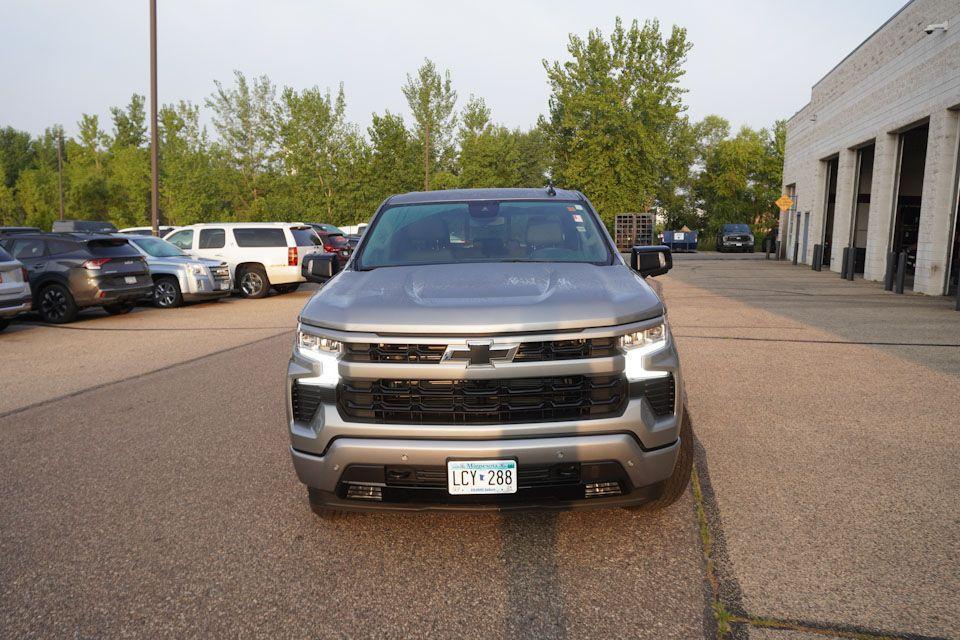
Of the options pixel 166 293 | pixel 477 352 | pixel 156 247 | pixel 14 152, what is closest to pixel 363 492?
pixel 477 352

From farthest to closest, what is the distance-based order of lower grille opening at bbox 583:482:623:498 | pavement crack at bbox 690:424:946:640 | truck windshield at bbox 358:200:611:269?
1. truck windshield at bbox 358:200:611:269
2. lower grille opening at bbox 583:482:623:498
3. pavement crack at bbox 690:424:946:640

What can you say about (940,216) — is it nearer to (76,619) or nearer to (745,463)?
(745,463)

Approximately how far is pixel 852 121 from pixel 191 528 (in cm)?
2879

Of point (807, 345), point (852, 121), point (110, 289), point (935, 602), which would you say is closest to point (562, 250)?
point (935, 602)

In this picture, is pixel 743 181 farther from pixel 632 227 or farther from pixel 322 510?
pixel 322 510

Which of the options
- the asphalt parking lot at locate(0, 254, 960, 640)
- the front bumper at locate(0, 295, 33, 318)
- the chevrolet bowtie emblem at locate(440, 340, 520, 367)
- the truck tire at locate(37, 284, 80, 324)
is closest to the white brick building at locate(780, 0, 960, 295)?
the asphalt parking lot at locate(0, 254, 960, 640)

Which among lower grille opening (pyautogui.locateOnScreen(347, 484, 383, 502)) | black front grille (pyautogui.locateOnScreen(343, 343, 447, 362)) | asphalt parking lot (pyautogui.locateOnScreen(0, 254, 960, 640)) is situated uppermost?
black front grille (pyautogui.locateOnScreen(343, 343, 447, 362))

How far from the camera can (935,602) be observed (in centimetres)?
312

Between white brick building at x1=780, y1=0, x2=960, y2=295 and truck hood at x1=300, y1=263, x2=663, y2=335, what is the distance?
1699 centimetres

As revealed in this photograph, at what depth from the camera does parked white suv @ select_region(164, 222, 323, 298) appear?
62.6 ft

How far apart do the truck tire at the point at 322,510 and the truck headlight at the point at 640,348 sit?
155 centimetres

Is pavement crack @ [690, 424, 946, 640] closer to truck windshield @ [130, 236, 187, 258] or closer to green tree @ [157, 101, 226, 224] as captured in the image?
truck windshield @ [130, 236, 187, 258]

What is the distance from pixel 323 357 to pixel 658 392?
156 centimetres

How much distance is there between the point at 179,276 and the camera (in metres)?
16.6
